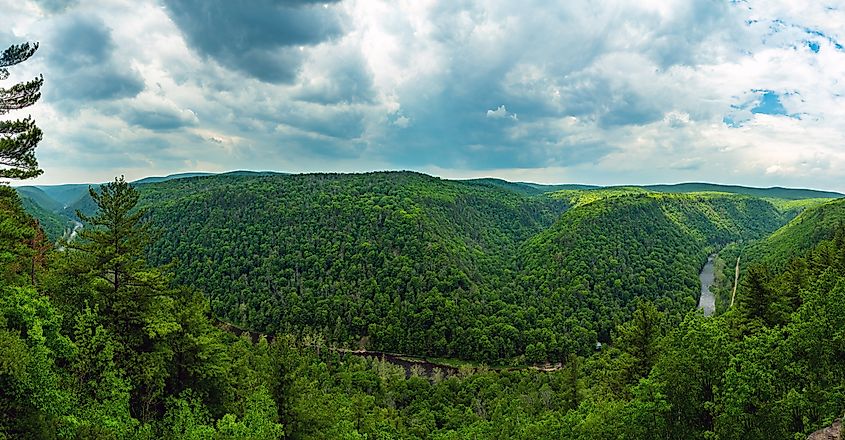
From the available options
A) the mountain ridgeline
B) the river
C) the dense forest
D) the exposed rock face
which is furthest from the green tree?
the river

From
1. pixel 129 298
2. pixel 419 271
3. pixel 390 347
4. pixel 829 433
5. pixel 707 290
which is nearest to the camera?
pixel 829 433

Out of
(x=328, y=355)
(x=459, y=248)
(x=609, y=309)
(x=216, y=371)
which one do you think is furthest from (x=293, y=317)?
(x=216, y=371)

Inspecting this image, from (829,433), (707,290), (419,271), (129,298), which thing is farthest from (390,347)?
(707,290)

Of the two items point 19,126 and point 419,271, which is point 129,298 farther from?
point 419,271

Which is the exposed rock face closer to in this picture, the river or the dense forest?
the dense forest

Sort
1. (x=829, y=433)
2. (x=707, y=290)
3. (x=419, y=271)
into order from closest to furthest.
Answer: (x=829, y=433)
(x=419, y=271)
(x=707, y=290)

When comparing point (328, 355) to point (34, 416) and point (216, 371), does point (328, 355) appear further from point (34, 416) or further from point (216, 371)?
point (34, 416)
